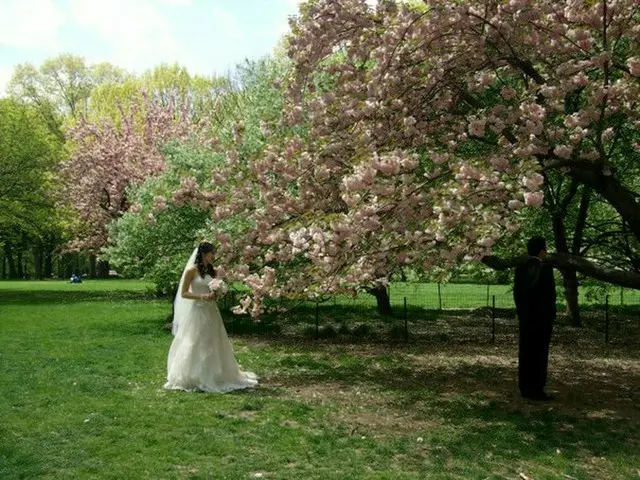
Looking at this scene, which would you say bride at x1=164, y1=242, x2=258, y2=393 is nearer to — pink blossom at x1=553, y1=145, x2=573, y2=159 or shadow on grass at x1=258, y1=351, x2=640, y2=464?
shadow on grass at x1=258, y1=351, x2=640, y2=464

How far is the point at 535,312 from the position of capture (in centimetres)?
A: 882

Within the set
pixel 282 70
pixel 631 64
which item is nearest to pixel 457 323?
pixel 282 70

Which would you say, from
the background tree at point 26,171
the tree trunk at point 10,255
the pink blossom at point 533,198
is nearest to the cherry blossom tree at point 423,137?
the pink blossom at point 533,198

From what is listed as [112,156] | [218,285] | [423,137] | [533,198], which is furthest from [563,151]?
[112,156]

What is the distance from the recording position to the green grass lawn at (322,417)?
6098 millimetres

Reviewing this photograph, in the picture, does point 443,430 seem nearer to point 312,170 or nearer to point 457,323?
point 312,170

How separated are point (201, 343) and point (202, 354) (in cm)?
16

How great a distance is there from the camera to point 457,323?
62.6 ft

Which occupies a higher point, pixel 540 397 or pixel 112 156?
pixel 112 156

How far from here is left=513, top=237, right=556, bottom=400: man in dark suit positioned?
877cm

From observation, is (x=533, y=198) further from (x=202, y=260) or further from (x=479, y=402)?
(x=202, y=260)

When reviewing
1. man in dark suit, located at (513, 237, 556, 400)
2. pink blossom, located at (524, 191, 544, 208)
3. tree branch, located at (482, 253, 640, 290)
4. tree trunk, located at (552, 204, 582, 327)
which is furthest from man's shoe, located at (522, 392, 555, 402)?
tree trunk, located at (552, 204, 582, 327)

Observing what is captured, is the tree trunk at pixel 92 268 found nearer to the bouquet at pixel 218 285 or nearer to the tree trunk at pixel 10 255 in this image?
the tree trunk at pixel 10 255

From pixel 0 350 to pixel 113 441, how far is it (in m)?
7.41
